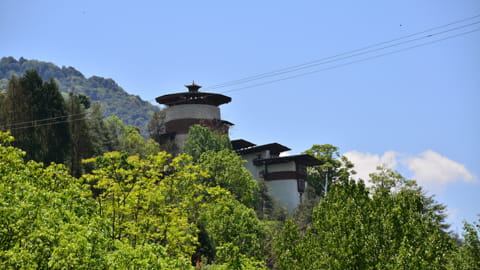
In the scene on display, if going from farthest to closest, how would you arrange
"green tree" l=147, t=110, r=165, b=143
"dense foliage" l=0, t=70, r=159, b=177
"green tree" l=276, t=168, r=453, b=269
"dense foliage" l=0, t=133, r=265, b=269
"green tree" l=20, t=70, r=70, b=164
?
"green tree" l=147, t=110, r=165, b=143
"green tree" l=20, t=70, r=70, b=164
"dense foliage" l=0, t=70, r=159, b=177
"green tree" l=276, t=168, r=453, b=269
"dense foliage" l=0, t=133, r=265, b=269

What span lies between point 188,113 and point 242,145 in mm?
7867

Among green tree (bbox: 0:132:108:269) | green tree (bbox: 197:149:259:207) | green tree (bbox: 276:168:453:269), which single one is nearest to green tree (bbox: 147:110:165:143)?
green tree (bbox: 197:149:259:207)

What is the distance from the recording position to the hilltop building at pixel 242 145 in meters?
62.2

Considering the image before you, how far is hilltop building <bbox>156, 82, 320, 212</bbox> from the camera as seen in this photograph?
62.2 meters

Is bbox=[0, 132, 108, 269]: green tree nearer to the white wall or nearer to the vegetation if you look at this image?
the vegetation

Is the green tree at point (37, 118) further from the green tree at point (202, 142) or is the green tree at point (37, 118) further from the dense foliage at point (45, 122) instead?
the green tree at point (202, 142)

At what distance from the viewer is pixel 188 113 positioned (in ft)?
206

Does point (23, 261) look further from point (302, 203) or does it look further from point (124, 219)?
point (302, 203)

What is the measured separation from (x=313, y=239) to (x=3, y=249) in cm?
1487

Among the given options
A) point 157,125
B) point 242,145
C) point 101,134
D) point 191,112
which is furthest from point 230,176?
point 157,125

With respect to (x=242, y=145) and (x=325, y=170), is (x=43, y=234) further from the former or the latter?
(x=325, y=170)

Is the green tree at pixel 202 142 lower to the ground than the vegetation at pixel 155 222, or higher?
higher

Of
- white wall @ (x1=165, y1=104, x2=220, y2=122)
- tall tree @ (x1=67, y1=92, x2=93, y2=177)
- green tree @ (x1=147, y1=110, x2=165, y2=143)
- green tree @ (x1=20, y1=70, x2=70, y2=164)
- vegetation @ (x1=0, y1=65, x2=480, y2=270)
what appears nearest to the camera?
vegetation @ (x1=0, y1=65, x2=480, y2=270)

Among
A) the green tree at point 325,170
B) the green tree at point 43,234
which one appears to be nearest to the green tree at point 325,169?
the green tree at point 325,170
